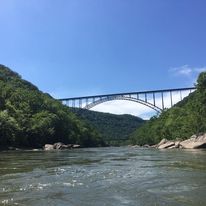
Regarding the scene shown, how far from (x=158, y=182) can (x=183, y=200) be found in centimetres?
412

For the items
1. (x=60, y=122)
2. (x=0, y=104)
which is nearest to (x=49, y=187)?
(x=0, y=104)

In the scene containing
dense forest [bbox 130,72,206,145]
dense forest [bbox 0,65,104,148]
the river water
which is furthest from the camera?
dense forest [bbox 0,65,104,148]

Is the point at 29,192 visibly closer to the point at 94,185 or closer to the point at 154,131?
the point at 94,185

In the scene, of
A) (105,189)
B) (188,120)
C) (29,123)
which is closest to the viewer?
(105,189)

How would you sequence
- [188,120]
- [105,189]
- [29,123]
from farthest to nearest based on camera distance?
1. [29,123]
2. [188,120]
3. [105,189]

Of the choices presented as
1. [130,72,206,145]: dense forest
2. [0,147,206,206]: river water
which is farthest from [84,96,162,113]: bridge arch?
[0,147,206,206]: river water

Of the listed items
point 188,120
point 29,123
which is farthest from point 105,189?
point 29,123

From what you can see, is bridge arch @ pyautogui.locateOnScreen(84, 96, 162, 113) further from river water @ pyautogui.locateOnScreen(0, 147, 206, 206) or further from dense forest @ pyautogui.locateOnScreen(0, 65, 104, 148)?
river water @ pyautogui.locateOnScreen(0, 147, 206, 206)

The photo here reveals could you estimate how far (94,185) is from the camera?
1691cm

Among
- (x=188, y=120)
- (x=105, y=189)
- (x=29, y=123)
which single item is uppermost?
(x=29, y=123)

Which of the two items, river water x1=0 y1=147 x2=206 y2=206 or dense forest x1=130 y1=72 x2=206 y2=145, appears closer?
river water x1=0 y1=147 x2=206 y2=206

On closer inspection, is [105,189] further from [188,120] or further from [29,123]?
[29,123]

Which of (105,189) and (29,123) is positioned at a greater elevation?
(29,123)

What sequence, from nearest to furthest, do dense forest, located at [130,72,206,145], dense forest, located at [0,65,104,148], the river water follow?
1. the river water
2. dense forest, located at [130,72,206,145]
3. dense forest, located at [0,65,104,148]
